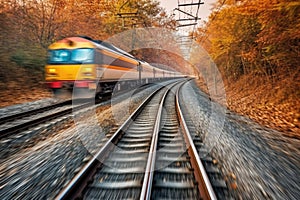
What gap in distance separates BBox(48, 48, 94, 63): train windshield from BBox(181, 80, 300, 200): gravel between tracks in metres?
5.90

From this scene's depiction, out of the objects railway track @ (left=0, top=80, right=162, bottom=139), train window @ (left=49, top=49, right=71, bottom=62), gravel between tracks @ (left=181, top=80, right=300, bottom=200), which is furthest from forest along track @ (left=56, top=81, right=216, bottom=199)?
train window @ (left=49, top=49, right=71, bottom=62)

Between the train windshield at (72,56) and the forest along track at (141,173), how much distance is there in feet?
18.5

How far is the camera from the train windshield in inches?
393

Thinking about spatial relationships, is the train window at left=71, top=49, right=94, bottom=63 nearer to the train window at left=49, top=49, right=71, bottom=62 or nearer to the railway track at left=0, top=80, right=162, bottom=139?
the train window at left=49, top=49, right=71, bottom=62

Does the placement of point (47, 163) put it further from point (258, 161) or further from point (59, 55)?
point (59, 55)

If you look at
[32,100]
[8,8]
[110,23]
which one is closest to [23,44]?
[8,8]

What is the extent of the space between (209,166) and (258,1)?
6.98 metres

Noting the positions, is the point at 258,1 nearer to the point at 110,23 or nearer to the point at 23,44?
the point at 23,44

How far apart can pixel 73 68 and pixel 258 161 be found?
8.47 m

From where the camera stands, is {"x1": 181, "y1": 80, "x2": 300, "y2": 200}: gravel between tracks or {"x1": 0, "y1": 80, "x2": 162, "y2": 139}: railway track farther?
{"x1": 0, "y1": 80, "x2": 162, "y2": 139}: railway track

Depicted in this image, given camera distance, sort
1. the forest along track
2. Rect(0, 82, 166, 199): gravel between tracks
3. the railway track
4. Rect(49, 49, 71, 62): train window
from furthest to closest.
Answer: Rect(49, 49, 71, 62): train window < the railway track < Rect(0, 82, 166, 199): gravel between tracks < the forest along track

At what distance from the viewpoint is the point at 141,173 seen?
3572mm

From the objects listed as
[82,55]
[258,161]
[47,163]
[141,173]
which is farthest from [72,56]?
[258,161]

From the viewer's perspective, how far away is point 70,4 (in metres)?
18.5
